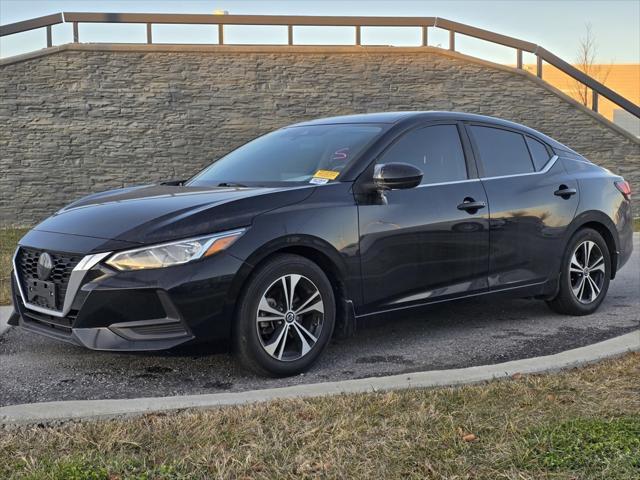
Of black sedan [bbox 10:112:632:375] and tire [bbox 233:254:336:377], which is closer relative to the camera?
black sedan [bbox 10:112:632:375]

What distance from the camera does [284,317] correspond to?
4.37 metres

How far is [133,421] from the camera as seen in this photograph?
11.4 feet

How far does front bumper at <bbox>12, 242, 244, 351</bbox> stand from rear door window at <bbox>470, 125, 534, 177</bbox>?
7.57 ft

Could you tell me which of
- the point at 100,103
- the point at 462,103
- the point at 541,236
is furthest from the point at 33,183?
the point at 541,236

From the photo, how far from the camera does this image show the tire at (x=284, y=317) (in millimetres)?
4223

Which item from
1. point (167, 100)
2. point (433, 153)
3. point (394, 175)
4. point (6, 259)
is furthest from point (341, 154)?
point (167, 100)

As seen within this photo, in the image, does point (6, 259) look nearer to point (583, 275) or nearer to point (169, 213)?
point (169, 213)

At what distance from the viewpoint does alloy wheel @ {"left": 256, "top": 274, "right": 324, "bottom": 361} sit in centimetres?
433

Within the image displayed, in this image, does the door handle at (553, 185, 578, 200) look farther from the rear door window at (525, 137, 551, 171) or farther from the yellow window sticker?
the yellow window sticker

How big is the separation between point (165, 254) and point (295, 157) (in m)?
1.48

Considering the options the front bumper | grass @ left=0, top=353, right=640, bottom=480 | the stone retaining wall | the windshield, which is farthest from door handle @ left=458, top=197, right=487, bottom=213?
the stone retaining wall

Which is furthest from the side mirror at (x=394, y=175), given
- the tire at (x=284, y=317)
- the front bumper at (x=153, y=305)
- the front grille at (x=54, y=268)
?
the front grille at (x=54, y=268)

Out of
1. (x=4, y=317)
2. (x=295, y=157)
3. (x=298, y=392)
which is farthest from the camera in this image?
(x=4, y=317)

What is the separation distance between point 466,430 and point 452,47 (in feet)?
49.2
